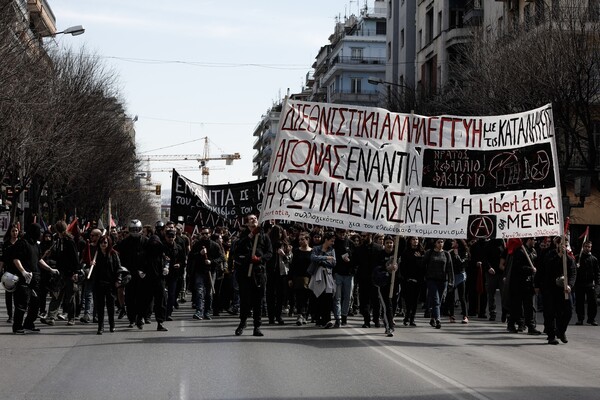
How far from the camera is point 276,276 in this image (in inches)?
833

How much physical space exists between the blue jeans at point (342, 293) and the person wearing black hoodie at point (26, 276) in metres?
5.09

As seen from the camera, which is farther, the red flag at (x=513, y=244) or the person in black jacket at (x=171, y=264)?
the person in black jacket at (x=171, y=264)

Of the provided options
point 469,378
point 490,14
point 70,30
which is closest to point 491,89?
point 70,30

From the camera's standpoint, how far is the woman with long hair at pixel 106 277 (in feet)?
60.3

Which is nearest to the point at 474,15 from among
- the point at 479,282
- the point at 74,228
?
the point at 479,282

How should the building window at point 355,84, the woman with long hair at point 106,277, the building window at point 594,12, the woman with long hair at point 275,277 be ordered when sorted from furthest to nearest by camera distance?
the building window at point 355,84, the building window at point 594,12, the woman with long hair at point 275,277, the woman with long hair at point 106,277

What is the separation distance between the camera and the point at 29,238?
18.5m

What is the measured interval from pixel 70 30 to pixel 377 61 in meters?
70.3

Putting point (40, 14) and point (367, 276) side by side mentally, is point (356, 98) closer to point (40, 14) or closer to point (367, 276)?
point (40, 14)

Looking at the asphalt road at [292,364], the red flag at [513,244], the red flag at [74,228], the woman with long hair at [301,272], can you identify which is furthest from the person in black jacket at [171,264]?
the red flag at [513,244]

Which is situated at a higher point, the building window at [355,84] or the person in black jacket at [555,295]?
the building window at [355,84]

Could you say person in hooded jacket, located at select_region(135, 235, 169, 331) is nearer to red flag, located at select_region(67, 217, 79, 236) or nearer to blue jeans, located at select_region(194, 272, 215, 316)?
blue jeans, located at select_region(194, 272, 215, 316)

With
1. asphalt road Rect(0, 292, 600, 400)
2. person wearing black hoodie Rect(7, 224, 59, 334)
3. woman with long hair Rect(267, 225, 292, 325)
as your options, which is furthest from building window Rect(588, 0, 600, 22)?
person wearing black hoodie Rect(7, 224, 59, 334)

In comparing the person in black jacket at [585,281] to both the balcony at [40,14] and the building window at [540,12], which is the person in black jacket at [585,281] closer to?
the building window at [540,12]
